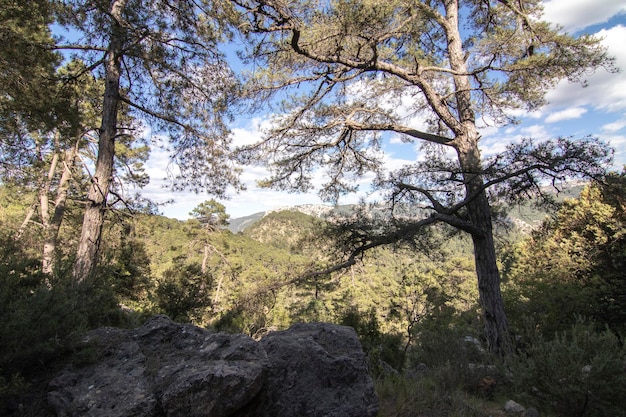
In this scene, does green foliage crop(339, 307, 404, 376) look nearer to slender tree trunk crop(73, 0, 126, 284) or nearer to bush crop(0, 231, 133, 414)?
slender tree trunk crop(73, 0, 126, 284)

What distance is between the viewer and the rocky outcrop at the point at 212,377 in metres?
2.08

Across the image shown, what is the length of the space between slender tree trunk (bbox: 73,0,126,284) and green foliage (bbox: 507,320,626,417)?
5.82m

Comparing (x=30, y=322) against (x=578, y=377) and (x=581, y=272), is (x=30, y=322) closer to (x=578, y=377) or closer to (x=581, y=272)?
(x=578, y=377)

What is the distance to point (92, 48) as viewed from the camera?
217 inches

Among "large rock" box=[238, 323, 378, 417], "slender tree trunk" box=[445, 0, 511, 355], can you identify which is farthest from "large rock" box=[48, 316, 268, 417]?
"slender tree trunk" box=[445, 0, 511, 355]

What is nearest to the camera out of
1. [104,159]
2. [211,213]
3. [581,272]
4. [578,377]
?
[578,377]

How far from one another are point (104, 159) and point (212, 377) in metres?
4.79

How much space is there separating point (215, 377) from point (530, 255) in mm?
20447

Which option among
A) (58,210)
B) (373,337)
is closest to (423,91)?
(373,337)

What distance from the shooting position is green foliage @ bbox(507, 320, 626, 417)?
9.16 ft

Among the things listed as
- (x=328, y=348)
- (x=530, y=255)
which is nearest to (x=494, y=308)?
(x=328, y=348)

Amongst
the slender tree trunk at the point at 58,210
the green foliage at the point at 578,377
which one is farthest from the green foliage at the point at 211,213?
the green foliage at the point at 578,377

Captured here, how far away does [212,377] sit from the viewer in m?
2.12

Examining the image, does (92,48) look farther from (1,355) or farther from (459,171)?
(459,171)
